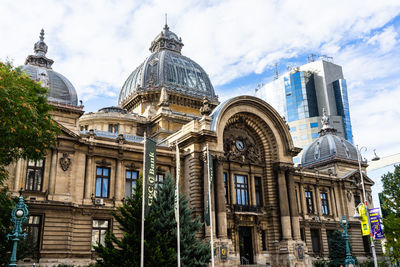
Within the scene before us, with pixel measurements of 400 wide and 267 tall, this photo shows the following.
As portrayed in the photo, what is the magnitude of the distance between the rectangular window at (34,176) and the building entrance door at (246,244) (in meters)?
18.6

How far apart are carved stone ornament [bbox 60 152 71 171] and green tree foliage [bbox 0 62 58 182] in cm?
855

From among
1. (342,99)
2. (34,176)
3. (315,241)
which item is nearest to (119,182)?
(34,176)

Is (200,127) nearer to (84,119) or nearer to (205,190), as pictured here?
(205,190)

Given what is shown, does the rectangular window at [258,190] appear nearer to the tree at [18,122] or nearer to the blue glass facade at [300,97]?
the tree at [18,122]

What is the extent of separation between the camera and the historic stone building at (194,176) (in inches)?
1147

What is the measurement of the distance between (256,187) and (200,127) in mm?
9328

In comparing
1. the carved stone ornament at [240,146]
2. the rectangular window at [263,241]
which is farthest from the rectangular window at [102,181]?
the rectangular window at [263,241]

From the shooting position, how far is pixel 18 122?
18.7 meters

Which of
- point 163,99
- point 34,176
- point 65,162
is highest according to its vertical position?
point 163,99

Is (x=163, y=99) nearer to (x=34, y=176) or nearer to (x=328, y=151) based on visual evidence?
(x=34, y=176)

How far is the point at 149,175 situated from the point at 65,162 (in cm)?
1143

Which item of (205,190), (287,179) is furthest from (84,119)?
(287,179)

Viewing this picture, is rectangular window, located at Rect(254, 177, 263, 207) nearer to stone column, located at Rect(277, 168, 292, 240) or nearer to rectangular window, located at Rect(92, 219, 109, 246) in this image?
Result: stone column, located at Rect(277, 168, 292, 240)

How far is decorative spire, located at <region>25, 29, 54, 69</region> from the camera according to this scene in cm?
3906
